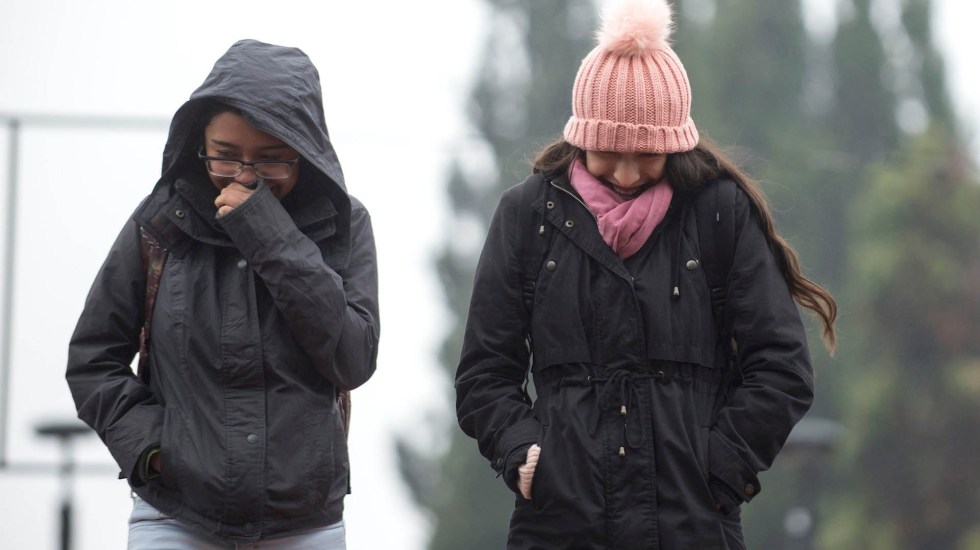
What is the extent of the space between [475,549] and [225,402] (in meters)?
23.3

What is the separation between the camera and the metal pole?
7621 millimetres

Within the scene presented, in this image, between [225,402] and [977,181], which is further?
[977,181]

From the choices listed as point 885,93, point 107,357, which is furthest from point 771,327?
point 885,93

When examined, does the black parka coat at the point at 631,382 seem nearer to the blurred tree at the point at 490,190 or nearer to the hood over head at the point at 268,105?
the hood over head at the point at 268,105

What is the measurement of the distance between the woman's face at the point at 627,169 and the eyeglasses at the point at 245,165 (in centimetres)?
68

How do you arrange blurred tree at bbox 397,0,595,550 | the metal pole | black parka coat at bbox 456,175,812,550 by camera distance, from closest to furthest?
black parka coat at bbox 456,175,812,550
the metal pole
blurred tree at bbox 397,0,595,550

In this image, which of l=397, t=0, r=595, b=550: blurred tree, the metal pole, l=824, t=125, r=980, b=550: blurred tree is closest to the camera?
the metal pole

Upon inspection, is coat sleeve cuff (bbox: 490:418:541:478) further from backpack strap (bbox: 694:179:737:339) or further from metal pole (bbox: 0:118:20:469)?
metal pole (bbox: 0:118:20:469)

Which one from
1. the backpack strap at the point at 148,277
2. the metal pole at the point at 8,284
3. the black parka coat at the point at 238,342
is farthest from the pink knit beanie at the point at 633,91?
the metal pole at the point at 8,284

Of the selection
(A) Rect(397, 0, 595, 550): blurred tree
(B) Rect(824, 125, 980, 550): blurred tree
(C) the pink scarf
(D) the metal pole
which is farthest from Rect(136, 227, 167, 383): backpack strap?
(B) Rect(824, 125, 980, 550): blurred tree

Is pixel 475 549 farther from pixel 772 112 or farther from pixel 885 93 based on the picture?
pixel 885 93

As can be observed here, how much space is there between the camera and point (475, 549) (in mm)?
26484

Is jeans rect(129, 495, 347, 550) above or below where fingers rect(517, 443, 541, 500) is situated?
below

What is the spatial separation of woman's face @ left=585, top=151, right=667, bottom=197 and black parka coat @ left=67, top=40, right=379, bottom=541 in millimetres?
585
